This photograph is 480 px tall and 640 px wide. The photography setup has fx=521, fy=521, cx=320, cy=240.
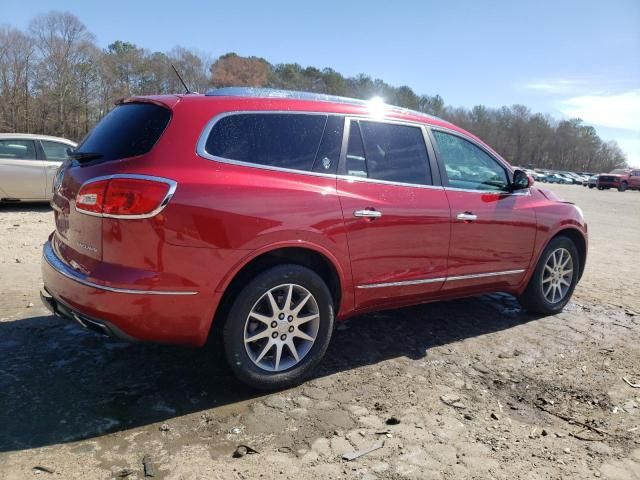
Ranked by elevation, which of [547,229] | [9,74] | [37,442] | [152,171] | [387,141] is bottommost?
[37,442]

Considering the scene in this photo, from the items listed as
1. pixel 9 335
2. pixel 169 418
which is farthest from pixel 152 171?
pixel 9 335

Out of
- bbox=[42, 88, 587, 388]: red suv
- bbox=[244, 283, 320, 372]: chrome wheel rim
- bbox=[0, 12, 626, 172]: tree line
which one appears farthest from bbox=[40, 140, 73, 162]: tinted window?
bbox=[0, 12, 626, 172]: tree line

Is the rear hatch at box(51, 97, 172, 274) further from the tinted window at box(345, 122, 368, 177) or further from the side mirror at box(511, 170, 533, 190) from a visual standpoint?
the side mirror at box(511, 170, 533, 190)

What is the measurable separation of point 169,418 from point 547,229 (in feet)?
12.5

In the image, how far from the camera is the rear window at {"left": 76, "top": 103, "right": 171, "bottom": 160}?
3.06 metres

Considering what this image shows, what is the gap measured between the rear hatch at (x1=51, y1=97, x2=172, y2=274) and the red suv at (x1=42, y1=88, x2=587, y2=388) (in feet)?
0.04

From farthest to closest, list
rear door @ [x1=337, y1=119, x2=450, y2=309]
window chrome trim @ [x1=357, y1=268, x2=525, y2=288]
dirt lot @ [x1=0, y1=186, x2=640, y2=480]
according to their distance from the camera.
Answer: window chrome trim @ [x1=357, y1=268, x2=525, y2=288] < rear door @ [x1=337, y1=119, x2=450, y2=309] < dirt lot @ [x1=0, y1=186, x2=640, y2=480]

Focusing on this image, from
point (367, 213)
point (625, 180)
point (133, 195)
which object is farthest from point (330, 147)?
point (625, 180)

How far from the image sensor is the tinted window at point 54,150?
10305 millimetres

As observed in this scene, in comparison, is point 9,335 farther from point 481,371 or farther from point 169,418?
point 481,371

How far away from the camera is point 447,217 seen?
4.09 m

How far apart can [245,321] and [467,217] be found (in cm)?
208

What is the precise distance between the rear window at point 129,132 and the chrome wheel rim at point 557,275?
3.87m

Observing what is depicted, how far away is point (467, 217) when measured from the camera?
423 centimetres
